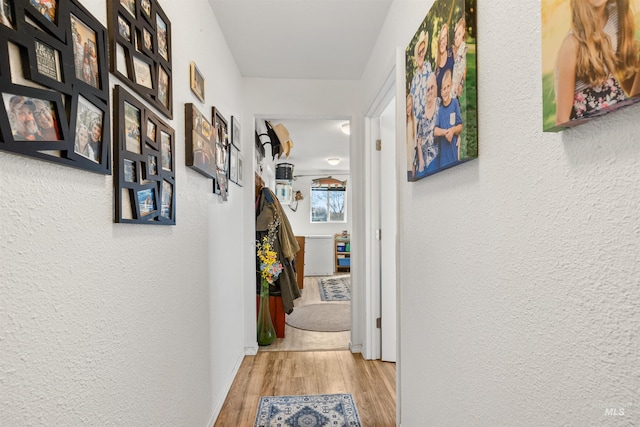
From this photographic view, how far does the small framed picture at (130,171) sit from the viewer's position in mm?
929

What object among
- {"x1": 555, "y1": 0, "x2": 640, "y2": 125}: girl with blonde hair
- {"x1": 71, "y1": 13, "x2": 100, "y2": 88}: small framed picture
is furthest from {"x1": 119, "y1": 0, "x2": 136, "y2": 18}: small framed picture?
{"x1": 555, "y1": 0, "x2": 640, "y2": 125}: girl with blonde hair

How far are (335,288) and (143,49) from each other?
16.0ft

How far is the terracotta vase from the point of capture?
296 cm

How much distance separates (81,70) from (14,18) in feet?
0.53

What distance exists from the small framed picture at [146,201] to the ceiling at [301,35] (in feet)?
4.33

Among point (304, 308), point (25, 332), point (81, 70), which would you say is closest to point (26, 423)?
point (25, 332)

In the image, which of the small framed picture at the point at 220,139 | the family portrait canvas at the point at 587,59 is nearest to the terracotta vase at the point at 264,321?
the small framed picture at the point at 220,139

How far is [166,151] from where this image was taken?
1.21 m

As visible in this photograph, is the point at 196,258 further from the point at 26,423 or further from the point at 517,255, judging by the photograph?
the point at 517,255

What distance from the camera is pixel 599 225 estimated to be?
1.81 feet

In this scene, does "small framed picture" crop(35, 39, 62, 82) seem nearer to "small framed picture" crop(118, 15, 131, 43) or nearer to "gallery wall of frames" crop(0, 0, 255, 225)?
"gallery wall of frames" crop(0, 0, 255, 225)

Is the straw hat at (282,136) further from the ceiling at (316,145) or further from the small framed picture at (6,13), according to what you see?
the small framed picture at (6,13)

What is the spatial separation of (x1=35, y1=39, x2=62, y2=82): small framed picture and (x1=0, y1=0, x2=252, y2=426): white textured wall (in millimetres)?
174

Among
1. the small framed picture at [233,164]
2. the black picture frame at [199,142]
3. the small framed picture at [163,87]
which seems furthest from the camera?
the small framed picture at [233,164]
